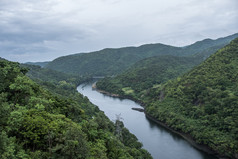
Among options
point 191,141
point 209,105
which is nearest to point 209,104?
point 209,105

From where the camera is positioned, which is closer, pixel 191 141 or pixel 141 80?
pixel 191 141

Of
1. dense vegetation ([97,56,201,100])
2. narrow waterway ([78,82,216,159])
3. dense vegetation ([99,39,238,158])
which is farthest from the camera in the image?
dense vegetation ([97,56,201,100])

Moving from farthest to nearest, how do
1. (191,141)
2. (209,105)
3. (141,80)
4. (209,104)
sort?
(141,80), (209,104), (209,105), (191,141)

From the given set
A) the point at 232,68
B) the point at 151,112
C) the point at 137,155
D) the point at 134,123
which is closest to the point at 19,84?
the point at 137,155

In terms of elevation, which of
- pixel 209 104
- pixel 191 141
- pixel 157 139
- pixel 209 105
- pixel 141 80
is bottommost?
pixel 157 139

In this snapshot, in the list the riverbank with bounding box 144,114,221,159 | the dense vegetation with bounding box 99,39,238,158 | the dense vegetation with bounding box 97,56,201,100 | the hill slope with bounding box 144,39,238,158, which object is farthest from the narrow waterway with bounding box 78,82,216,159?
the dense vegetation with bounding box 97,56,201,100

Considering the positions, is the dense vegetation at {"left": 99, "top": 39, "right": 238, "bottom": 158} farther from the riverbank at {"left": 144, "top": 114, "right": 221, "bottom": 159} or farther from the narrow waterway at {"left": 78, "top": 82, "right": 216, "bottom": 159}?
the narrow waterway at {"left": 78, "top": 82, "right": 216, "bottom": 159}

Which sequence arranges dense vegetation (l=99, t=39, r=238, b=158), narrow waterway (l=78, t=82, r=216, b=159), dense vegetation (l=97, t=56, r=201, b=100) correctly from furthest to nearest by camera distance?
dense vegetation (l=97, t=56, r=201, b=100) < dense vegetation (l=99, t=39, r=238, b=158) < narrow waterway (l=78, t=82, r=216, b=159)

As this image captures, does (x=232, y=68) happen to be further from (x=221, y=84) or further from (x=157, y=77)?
(x=157, y=77)

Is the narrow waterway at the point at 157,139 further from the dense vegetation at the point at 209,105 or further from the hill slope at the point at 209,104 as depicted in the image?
the hill slope at the point at 209,104

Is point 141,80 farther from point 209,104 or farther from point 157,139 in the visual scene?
point 157,139

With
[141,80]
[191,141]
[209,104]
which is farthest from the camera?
[141,80]
